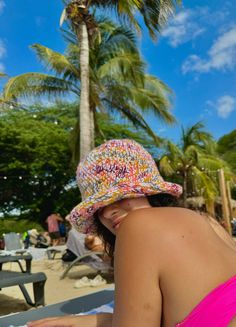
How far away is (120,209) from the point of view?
3.73 ft

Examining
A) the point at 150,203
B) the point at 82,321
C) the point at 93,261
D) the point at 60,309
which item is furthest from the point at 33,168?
the point at 150,203

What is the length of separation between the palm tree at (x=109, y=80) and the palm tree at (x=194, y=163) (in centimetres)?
348

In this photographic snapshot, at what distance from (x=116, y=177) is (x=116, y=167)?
0.03m

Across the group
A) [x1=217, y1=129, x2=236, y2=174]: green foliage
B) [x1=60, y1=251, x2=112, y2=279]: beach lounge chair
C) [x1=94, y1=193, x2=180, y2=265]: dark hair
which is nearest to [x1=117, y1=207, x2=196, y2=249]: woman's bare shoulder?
[x1=94, y1=193, x2=180, y2=265]: dark hair

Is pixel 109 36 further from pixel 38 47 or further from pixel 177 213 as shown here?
pixel 177 213

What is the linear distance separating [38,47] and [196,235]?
13.1 m

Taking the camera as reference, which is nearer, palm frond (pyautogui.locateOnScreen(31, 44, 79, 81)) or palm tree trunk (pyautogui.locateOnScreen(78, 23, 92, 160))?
palm tree trunk (pyautogui.locateOnScreen(78, 23, 92, 160))

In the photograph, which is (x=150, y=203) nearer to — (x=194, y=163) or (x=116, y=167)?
(x=116, y=167)

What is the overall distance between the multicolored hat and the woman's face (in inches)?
1.3

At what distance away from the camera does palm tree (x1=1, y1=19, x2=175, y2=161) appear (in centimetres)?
1270

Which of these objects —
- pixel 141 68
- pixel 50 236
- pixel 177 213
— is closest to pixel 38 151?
pixel 50 236

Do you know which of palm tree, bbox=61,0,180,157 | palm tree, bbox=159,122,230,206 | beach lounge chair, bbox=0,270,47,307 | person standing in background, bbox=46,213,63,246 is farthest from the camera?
palm tree, bbox=159,122,230,206

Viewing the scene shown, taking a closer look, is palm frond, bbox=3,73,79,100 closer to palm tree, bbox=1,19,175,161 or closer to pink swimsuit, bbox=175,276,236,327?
palm tree, bbox=1,19,175,161

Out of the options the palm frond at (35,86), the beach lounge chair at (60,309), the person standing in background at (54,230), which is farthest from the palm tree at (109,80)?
the beach lounge chair at (60,309)
